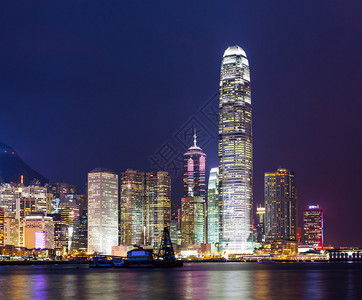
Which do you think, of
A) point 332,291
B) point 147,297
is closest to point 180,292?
point 147,297

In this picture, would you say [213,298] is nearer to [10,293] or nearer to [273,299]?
[273,299]

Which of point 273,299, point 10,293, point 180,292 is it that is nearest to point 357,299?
point 273,299

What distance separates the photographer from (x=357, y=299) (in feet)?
299

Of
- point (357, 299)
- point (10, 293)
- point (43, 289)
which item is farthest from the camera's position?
point (43, 289)

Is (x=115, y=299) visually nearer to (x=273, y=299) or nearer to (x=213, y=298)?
(x=213, y=298)

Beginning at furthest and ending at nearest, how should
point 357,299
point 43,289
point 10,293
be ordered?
point 43,289
point 10,293
point 357,299

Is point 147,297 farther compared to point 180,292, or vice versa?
point 180,292

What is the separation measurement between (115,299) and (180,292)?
50.1ft

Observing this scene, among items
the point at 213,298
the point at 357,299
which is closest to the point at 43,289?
the point at 213,298

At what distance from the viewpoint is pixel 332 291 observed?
107 meters

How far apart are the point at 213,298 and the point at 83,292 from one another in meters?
23.6

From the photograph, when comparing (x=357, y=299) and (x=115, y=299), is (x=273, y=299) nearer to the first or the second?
(x=357, y=299)

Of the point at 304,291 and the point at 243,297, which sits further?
the point at 304,291

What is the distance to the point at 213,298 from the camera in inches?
3625
